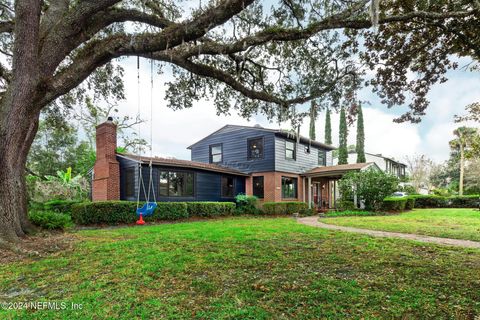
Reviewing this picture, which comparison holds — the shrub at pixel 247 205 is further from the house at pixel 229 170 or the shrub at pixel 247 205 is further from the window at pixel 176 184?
Result: the window at pixel 176 184

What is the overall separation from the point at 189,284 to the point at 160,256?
178 cm

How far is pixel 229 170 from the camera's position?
18531 millimetres

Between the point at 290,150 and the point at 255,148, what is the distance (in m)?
2.66

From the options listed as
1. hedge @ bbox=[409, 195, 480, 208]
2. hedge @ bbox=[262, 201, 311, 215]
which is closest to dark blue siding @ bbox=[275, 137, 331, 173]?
hedge @ bbox=[262, 201, 311, 215]

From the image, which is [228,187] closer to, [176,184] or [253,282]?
[176,184]

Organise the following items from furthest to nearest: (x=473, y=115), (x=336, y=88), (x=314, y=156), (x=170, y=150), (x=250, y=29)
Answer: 1. (x=170, y=150)
2. (x=314, y=156)
3. (x=473, y=115)
4. (x=250, y=29)
5. (x=336, y=88)

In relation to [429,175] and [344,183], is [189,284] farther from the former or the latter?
[429,175]

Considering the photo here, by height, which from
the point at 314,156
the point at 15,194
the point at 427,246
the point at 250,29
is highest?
the point at 250,29

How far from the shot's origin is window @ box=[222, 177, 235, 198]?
18.6 m

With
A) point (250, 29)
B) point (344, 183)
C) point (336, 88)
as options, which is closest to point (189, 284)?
point (336, 88)

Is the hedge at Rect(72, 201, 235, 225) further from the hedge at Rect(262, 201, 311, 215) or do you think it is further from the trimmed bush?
the hedge at Rect(262, 201, 311, 215)

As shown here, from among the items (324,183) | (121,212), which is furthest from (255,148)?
(121,212)

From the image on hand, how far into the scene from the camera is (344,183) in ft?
57.5

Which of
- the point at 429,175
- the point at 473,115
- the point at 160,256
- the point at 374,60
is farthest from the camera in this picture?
the point at 429,175
